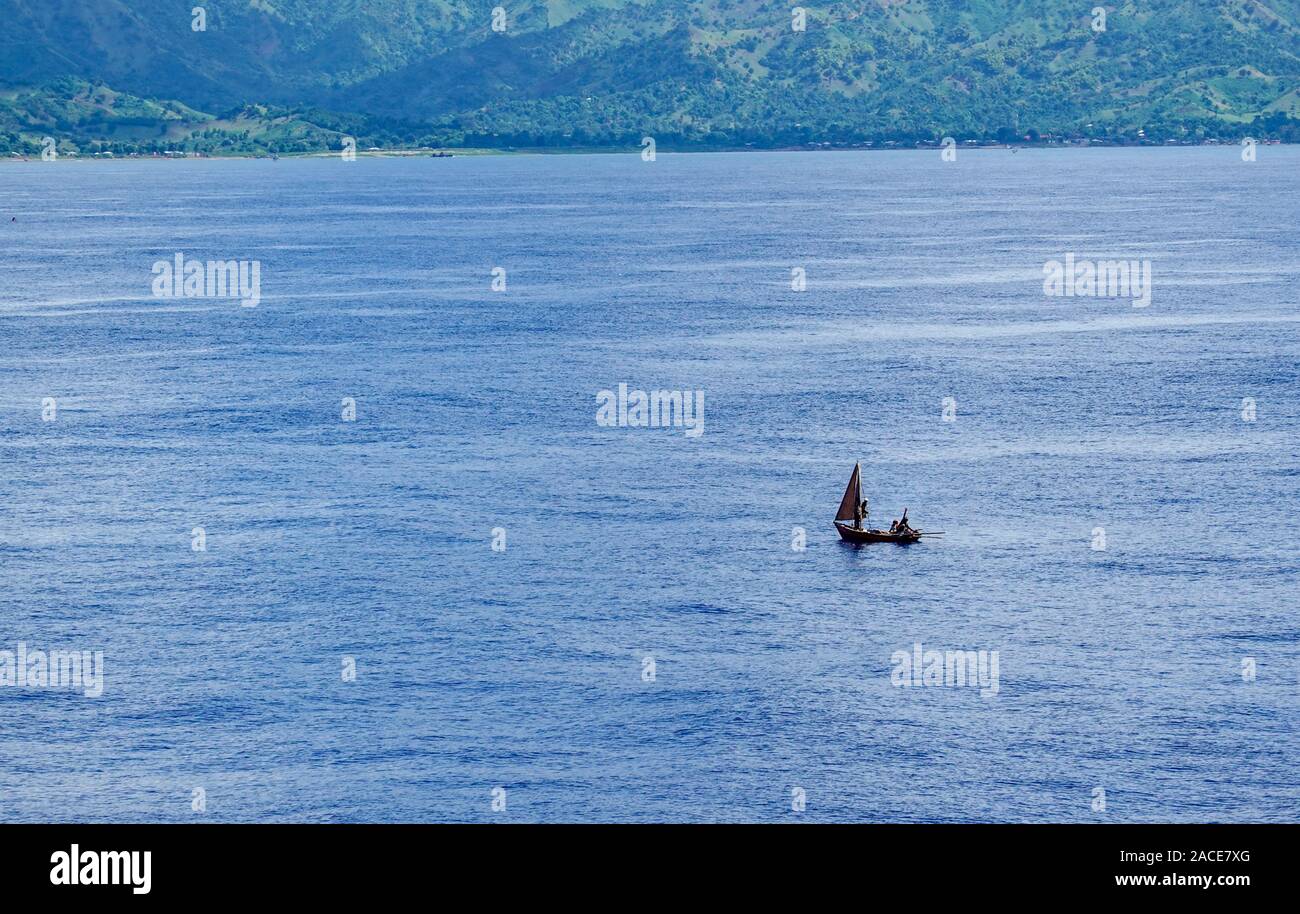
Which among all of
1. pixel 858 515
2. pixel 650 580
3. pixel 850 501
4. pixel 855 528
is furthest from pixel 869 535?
pixel 650 580

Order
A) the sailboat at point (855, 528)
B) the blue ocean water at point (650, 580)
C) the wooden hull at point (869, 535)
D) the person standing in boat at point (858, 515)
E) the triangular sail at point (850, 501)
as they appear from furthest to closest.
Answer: the person standing in boat at point (858, 515) → the triangular sail at point (850, 501) → the sailboat at point (855, 528) → the wooden hull at point (869, 535) → the blue ocean water at point (650, 580)

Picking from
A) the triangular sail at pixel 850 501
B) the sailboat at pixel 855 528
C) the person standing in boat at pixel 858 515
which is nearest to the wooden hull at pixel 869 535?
the sailboat at pixel 855 528

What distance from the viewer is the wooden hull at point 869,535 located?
3895 inches

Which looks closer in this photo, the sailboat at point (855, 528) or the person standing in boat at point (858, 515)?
the sailboat at point (855, 528)

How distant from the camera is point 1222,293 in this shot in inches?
7598

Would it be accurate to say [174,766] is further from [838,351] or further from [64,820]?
[838,351]

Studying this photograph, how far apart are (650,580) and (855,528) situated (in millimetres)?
14779

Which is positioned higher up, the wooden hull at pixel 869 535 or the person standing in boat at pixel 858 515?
the person standing in boat at pixel 858 515

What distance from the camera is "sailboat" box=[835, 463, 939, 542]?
99062 millimetres

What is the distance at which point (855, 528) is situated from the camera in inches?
3935

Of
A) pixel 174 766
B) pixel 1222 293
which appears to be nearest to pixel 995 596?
pixel 174 766

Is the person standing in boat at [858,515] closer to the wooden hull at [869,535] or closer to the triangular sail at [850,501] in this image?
the triangular sail at [850,501]

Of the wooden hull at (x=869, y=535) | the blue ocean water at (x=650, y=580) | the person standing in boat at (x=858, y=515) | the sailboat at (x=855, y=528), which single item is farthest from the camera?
the person standing in boat at (x=858, y=515)

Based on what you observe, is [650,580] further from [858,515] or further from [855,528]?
[858,515]
